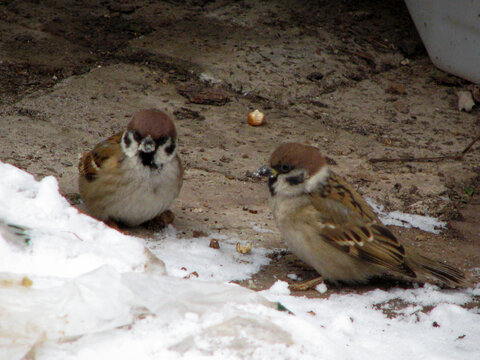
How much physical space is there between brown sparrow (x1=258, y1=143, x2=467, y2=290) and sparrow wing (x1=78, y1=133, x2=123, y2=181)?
0.71m

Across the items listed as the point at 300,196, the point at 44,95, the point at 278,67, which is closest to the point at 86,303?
the point at 300,196

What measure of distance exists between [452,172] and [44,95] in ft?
8.12

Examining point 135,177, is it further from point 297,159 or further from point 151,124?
point 297,159

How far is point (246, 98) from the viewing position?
16.4ft

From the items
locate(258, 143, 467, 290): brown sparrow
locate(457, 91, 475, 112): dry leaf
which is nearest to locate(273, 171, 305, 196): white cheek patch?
locate(258, 143, 467, 290): brown sparrow

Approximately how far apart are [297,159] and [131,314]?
5.23 ft

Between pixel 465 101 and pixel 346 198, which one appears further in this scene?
pixel 465 101

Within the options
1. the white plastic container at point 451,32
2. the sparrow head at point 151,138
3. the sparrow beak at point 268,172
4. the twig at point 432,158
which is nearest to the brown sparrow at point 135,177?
the sparrow head at point 151,138

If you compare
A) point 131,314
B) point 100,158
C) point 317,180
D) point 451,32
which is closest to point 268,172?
point 317,180

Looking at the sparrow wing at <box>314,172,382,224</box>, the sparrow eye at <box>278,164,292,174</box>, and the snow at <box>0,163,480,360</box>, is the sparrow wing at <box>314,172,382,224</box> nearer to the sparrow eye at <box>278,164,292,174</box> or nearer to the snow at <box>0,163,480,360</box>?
the sparrow eye at <box>278,164,292,174</box>

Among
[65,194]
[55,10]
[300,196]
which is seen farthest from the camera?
[55,10]

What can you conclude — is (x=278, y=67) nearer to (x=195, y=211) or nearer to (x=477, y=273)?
(x=195, y=211)

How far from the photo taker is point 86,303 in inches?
78.7

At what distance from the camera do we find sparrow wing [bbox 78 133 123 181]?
356cm
